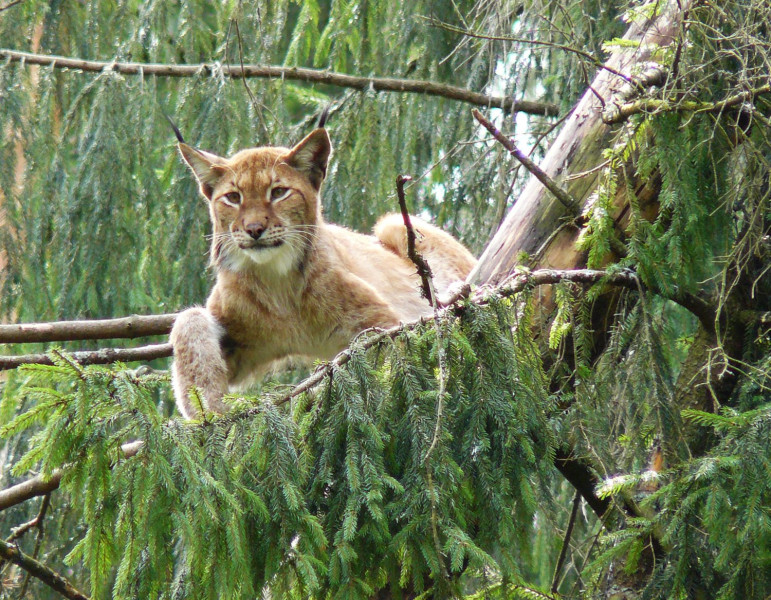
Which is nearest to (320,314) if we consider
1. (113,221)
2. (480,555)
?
(113,221)

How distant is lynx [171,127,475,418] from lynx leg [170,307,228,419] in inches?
0.7

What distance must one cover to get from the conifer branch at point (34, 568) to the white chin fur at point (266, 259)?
5.46ft

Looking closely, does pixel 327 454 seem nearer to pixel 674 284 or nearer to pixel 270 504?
pixel 270 504

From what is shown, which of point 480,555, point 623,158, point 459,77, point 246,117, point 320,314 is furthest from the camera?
point 459,77

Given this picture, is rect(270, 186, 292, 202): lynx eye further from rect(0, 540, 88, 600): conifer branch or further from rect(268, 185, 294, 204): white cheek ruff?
rect(0, 540, 88, 600): conifer branch

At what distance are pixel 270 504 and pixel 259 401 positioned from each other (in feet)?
0.94

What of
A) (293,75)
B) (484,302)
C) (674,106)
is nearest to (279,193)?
(293,75)

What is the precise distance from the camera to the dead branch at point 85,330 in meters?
3.72

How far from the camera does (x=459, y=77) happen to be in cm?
577

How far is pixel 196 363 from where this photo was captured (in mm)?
3895

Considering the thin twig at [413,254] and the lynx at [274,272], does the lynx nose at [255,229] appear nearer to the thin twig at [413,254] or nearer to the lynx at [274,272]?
the lynx at [274,272]

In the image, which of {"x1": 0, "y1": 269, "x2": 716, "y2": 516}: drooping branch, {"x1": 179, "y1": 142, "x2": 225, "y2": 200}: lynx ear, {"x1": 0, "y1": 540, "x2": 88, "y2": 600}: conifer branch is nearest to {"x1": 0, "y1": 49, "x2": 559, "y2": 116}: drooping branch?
{"x1": 179, "y1": 142, "x2": 225, "y2": 200}: lynx ear

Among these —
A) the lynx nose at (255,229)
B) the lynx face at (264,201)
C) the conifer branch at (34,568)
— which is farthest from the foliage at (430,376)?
the lynx nose at (255,229)

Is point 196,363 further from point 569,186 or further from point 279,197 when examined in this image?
point 569,186
